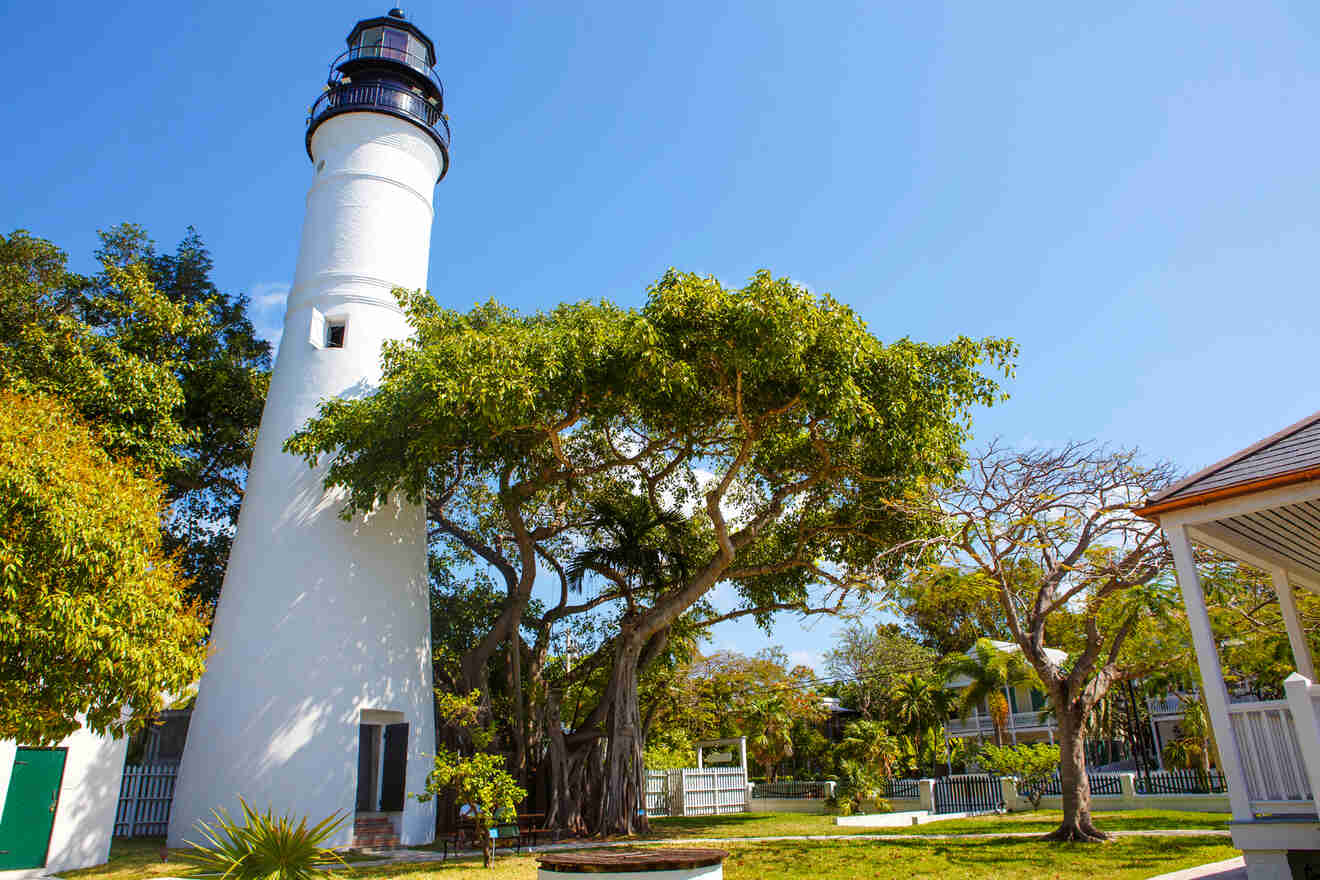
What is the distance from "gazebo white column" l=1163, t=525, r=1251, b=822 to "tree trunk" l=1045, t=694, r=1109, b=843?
5.38 meters

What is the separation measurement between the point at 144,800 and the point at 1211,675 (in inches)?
717

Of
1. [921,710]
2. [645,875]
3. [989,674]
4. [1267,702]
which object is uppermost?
[989,674]

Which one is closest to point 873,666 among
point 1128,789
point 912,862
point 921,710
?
point 921,710

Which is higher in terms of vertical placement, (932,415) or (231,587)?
(932,415)

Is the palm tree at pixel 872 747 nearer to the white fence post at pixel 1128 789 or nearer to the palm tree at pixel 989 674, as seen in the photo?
the palm tree at pixel 989 674

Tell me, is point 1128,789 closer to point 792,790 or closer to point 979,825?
point 979,825

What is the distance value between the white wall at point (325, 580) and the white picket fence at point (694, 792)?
1040 centimetres

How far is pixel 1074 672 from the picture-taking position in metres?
12.2

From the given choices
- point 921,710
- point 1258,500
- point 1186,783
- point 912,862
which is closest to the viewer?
point 1258,500

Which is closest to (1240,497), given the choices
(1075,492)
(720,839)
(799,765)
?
(1075,492)

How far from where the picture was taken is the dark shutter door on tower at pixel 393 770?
19.5 m

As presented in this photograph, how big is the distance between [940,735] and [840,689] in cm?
439

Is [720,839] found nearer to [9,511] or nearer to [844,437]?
[844,437]

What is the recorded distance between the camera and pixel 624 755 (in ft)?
50.7
